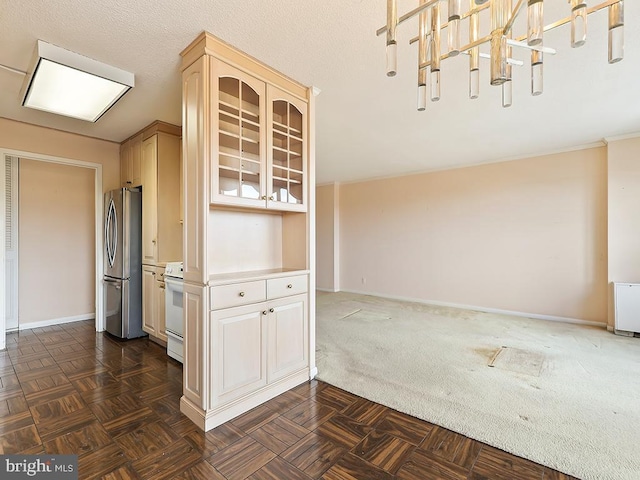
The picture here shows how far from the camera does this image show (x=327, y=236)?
7.18 meters

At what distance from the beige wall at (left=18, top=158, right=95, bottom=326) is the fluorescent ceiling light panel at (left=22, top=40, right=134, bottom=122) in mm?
1893

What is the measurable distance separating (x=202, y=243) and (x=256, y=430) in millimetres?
1252

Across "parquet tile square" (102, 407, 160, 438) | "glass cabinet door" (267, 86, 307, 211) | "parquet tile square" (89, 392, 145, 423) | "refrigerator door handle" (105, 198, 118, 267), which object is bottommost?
"parquet tile square" (102, 407, 160, 438)

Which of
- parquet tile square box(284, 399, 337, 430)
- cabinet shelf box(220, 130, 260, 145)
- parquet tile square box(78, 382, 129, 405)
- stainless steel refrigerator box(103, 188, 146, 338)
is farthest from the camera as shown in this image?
stainless steel refrigerator box(103, 188, 146, 338)

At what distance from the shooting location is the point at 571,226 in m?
4.34

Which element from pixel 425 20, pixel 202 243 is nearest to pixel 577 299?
pixel 425 20

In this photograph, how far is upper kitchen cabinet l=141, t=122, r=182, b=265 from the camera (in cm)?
344

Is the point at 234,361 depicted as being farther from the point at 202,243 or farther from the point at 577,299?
the point at 577,299

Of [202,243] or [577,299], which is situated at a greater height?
[202,243]

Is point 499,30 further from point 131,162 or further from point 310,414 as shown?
point 131,162

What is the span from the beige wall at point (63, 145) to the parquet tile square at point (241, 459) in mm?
3845

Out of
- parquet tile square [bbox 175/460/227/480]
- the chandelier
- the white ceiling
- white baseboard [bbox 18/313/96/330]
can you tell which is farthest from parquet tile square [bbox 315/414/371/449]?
white baseboard [bbox 18/313/96/330]

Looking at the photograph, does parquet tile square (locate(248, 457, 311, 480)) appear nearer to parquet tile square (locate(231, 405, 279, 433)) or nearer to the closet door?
parquet tile square (locate(231, 405, 279, 433))

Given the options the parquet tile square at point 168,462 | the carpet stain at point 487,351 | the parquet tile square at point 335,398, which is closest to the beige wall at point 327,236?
the carpet stain at point 487,351
